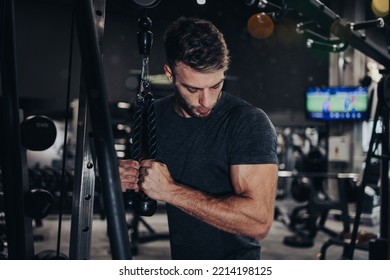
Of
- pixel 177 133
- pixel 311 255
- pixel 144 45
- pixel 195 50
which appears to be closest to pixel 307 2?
pixel 195 50

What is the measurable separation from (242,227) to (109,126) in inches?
29.6

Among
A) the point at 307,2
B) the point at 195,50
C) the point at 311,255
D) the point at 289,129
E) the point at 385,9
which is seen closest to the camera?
the point at 195,50

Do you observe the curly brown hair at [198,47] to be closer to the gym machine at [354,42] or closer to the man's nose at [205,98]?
the man's nose at [205,98]

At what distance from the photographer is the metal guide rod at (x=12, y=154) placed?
115 cm

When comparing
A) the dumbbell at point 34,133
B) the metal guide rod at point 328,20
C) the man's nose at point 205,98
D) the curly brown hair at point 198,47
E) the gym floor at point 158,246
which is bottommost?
the gym floor at point 158,246

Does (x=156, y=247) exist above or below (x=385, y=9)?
below

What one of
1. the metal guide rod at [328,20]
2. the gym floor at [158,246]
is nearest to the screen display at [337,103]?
the gym floor at [158,246]

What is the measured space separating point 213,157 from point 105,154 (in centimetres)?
79

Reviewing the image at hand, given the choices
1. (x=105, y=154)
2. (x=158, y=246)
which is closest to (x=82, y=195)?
(x=105, y=154)

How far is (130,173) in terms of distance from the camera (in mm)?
1153

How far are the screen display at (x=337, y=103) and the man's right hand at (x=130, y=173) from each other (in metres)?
5.28

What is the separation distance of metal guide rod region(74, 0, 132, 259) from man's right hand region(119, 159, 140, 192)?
1.31 feet

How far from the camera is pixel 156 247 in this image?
15.0ft
